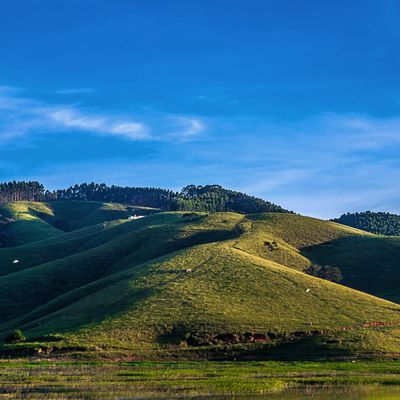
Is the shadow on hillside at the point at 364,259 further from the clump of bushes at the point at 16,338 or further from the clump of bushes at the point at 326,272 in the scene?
the clump of bushes at the point at 16,338

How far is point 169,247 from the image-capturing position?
494 ft

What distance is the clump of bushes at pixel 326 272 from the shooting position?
136375mm

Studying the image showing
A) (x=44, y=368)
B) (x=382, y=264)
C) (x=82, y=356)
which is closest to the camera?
(x=44, y=368)

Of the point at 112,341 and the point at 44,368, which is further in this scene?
the point at 112,341

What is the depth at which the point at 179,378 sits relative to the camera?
57.8 m

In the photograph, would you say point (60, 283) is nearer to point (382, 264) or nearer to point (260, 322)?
point (260, 322)

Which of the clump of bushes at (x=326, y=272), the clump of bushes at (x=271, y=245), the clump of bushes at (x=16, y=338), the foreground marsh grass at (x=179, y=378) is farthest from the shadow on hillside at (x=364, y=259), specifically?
the clump of bushes at (x=16, y=338)

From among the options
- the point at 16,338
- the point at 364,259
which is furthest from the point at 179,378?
the point at 364,259

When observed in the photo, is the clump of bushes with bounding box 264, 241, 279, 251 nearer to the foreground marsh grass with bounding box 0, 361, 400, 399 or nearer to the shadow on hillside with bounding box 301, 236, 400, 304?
the shadow on hillside with bounding box 301, 236, 400, 304

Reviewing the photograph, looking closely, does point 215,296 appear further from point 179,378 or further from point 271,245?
point 271,245

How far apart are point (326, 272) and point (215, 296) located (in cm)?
4580

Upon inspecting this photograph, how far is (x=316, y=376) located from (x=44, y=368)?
2943cm

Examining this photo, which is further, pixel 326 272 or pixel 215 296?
pixel 326 272

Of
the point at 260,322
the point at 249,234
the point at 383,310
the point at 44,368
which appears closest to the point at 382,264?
the point at 249,234
